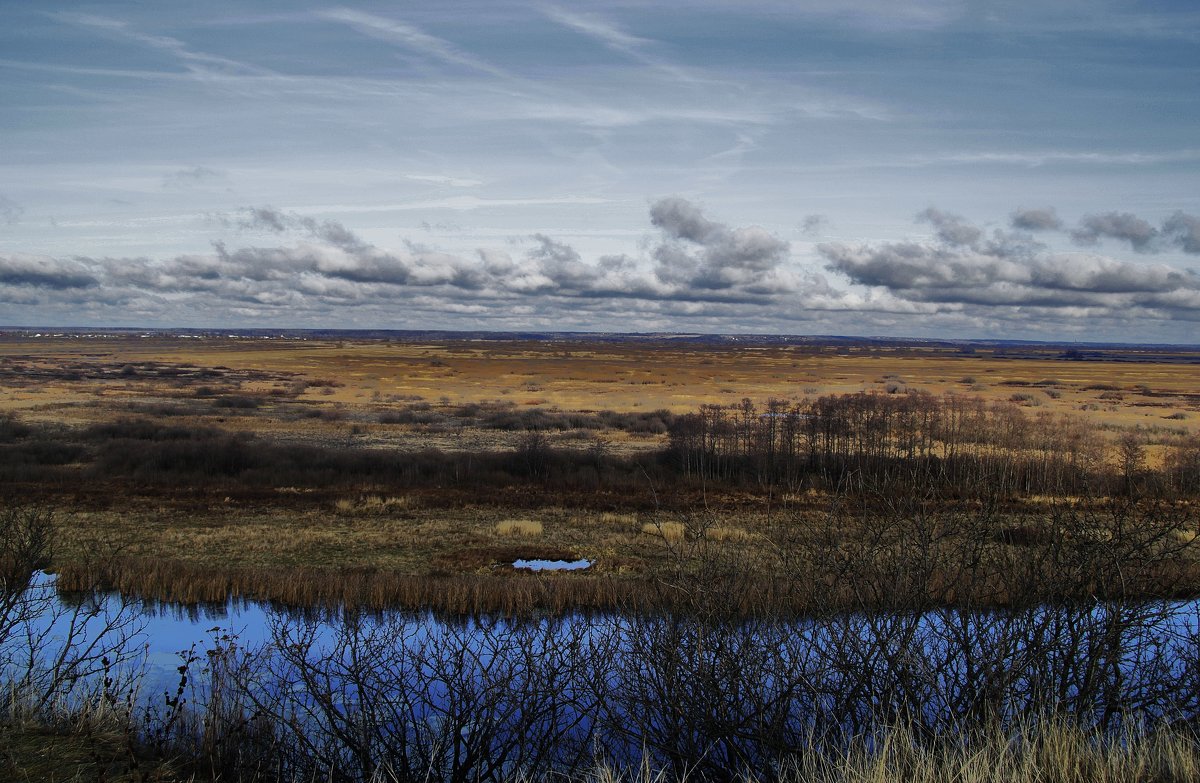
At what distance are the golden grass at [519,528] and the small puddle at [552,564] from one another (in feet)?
8.71

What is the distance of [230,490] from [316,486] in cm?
334

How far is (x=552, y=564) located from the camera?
2378 centimetres

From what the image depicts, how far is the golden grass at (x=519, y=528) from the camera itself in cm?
2688

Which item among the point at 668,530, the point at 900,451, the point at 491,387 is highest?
the point at 900,451

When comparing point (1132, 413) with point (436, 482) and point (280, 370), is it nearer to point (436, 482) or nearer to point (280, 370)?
point (436, 482)

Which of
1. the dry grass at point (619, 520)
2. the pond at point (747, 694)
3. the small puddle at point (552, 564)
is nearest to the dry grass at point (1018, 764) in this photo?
the pond at point (747, 694)

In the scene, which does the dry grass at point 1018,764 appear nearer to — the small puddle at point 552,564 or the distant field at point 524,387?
the small puddle at point 552,564

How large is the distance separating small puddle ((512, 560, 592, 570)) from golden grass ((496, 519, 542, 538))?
2655 millimetres

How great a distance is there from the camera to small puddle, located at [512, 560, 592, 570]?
23.3 meters

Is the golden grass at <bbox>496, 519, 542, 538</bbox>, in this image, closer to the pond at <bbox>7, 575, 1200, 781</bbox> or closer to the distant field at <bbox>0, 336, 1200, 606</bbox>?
the distant field at <bbox>0, 336, 1200, 606</bbox>

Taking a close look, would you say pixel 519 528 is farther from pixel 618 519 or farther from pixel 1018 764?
pixel 1018 764

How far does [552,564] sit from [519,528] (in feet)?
12.5

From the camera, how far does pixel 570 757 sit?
9938 mm

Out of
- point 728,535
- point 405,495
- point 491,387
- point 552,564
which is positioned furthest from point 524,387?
point 552,564
